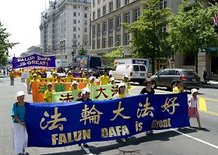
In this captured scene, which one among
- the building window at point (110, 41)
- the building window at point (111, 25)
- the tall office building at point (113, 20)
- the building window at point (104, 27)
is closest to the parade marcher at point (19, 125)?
the tall office building at point (113, 20)

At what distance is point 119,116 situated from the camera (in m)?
10.2

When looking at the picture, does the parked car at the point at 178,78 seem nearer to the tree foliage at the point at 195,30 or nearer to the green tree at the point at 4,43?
the tree foliage at the point at 195,30

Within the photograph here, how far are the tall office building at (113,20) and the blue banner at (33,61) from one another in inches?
1335

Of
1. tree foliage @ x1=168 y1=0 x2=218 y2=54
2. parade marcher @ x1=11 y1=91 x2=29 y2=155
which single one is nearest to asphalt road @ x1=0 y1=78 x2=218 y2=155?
parade marcher @ x1=11 y1=91 x2=29 y2=155

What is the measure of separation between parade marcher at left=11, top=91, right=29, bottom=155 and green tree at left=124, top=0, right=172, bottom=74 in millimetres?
40151

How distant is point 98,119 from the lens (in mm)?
9836

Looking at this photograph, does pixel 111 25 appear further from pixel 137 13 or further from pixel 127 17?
pixel 137 13

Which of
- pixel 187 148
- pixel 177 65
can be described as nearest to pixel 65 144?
pixel 187 148

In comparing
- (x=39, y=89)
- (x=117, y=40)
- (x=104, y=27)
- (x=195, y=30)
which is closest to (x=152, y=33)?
(x=195, y=30)

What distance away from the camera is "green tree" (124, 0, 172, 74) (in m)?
48.3

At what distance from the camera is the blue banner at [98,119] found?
Result: 29.7ft

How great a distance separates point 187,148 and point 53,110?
3.36 metres

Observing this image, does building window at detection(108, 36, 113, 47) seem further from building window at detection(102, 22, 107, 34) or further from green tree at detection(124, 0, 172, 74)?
green tree at detection(124, 0, 172, 74)

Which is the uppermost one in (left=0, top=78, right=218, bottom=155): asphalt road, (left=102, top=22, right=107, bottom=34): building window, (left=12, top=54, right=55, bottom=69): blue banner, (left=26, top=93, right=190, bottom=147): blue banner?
(left=102, top=22, right=107, bottom=34): building window
